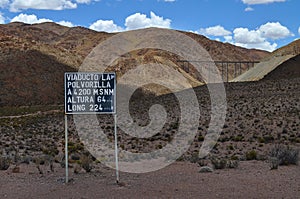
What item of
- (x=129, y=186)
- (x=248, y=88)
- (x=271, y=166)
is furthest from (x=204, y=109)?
(x=129, y=186)

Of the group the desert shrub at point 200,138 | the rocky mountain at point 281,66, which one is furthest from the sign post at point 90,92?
the rocky mountain at point 281,66

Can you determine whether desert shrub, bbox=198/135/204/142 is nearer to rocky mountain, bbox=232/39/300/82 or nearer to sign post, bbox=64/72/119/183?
sign post, bbox=64/72/119/183

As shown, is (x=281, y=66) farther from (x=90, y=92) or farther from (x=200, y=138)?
(x=90, y=92)

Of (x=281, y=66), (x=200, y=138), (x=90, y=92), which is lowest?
(x=200, y=138)

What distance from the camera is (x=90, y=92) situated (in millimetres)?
14477

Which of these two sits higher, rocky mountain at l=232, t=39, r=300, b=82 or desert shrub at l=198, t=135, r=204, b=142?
rocky mountain at l=232, t=39, r=300, b=82

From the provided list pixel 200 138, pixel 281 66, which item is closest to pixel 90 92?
pixel 200 138

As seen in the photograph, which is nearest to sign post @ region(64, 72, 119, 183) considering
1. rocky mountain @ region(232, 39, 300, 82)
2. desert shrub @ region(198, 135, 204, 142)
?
desert shrub @ region(198, 135, 204, 142)

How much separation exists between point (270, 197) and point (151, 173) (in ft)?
18.5

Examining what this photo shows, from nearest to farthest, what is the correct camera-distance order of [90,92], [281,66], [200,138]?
[90,92] → [200,138] → [281,66]

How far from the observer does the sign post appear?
14344 millimetres

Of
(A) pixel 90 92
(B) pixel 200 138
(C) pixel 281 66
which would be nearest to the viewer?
(A) pixel 90 92

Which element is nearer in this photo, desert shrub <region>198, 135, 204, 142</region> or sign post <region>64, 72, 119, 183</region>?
sign post <region>64, 72, 119, 183</region>

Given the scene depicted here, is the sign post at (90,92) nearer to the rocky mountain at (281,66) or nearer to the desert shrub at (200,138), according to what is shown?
the desert shrub at (200,138)
